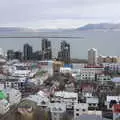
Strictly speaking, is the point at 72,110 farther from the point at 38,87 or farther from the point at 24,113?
the point at 38,87

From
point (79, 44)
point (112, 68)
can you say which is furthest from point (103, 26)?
point (112, 68)

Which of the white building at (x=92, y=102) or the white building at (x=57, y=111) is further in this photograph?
the white building at (x=92, y=102)

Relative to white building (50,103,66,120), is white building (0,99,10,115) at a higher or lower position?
lower

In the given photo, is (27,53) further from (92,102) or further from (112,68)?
(92,102)

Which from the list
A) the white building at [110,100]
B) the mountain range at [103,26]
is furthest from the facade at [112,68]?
the mountain range at [103,26]

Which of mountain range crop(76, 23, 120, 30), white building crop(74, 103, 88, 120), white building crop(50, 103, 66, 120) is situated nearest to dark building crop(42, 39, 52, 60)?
white building crop(74, 103, 88, 120)

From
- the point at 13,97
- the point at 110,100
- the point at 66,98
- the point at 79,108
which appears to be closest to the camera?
the point at 79,108

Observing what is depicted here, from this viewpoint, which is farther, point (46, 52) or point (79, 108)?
point (46, 52)

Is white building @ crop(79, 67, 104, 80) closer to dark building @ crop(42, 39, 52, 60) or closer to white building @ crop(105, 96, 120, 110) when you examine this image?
white building @ crop(105, 96, 120, 110)

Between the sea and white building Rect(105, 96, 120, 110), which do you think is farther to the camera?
the sea

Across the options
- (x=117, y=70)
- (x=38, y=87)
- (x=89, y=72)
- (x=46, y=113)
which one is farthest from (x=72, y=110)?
(x=117, y=70)

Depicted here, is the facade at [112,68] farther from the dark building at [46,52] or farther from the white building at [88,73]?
the dark building at [46,52]
